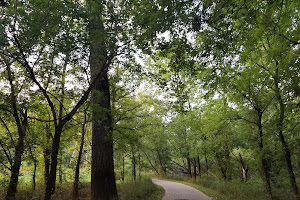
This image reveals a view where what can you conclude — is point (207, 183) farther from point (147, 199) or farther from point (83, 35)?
point (83, 35)

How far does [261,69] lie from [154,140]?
16532 millimetres

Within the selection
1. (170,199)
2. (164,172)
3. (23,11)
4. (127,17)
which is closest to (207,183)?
(170,199)

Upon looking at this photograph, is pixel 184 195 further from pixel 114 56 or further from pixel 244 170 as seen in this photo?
pixel 244 170

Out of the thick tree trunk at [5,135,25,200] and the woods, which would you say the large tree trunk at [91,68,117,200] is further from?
the thick tree trunk at [5,135,25,200]

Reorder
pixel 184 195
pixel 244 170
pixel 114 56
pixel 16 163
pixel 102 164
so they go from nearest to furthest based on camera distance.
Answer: pixel 114 56
pixel 16 163
pixel 102 164
pixel 184 195
pixel 244 170

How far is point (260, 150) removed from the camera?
9.03 m

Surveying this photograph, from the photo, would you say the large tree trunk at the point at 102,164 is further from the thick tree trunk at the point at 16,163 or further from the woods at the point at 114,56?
the thick tree trunk at the point at 16,163

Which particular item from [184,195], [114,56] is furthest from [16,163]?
[184,195]

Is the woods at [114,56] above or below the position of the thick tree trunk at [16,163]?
above

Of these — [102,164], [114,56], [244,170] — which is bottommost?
[244,170]

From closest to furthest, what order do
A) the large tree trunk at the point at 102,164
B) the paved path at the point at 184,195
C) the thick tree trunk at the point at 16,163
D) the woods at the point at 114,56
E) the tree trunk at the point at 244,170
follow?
the woods at the point at 114,56 < the thick tree trunk at the point at 16,163 < the large tree trunk at the point at 102,164 < the paved path at the point at 184,195 < the tree trunk at the point at 244,170

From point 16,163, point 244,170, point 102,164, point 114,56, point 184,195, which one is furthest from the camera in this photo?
point 244,170

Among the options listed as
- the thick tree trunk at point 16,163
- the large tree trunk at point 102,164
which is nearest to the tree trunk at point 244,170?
the large tree trunk at point 102,164

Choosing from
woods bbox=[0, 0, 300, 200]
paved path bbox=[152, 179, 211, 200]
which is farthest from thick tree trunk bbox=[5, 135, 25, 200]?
paved path bbox=[152, 179, 211, 200]
